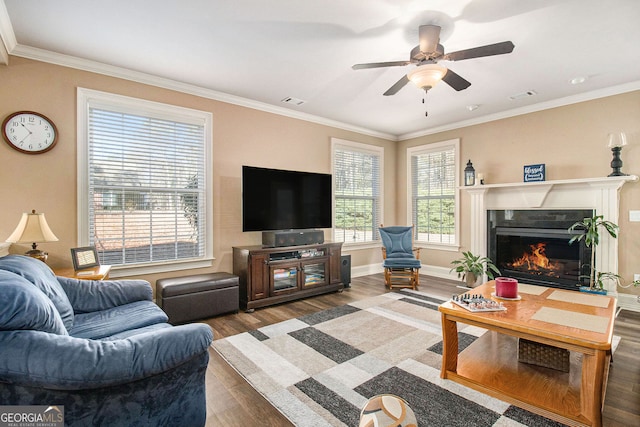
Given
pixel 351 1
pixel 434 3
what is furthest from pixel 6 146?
pixel 434 3

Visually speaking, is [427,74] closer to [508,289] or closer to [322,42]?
[322,42]

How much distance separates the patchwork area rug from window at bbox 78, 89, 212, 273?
4.83 ft

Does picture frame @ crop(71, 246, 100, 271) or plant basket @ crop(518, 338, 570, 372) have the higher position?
picture frame @ crop(71, 246, 100, 271)

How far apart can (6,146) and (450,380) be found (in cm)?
419

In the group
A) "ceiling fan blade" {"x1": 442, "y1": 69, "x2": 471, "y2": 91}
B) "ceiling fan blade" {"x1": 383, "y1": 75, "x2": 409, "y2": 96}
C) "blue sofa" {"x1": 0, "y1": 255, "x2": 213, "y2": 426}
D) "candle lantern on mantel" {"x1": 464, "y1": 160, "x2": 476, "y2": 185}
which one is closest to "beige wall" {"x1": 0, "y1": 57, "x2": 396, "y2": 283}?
"blue sofa" {"x1": 0, "y1": 255, "x2": 213, "y2": 426}

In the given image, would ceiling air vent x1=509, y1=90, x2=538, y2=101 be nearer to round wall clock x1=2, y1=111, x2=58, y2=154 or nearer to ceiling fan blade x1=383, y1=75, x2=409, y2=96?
ceiling fan blade x1=383, y1=75, x2=409, y2=96

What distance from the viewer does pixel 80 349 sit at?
1211 millimetres

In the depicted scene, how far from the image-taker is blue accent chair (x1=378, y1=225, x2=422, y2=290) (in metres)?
4.65

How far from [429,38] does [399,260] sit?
311 centimetres

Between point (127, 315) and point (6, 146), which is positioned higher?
point (6, 146)

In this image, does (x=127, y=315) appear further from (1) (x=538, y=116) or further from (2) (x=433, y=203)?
(1) (x=538, y=116)

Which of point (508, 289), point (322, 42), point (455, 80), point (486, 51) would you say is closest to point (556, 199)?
point (508, 289)

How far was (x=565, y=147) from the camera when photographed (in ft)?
13.8

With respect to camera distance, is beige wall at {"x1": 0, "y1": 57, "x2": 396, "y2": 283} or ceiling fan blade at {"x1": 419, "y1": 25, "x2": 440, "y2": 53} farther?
beige wall at {"x1": 0, "y1": 57, "x2": 396, "y2": 283}
